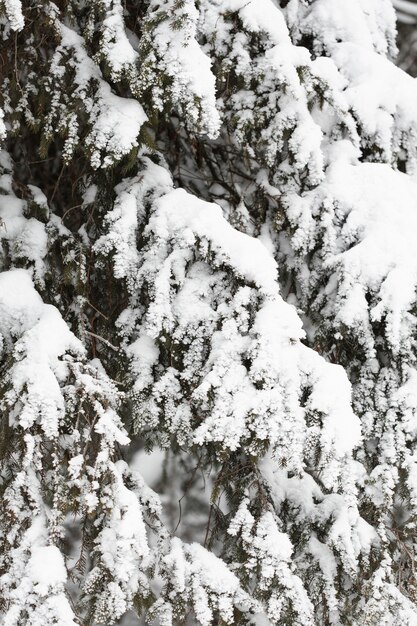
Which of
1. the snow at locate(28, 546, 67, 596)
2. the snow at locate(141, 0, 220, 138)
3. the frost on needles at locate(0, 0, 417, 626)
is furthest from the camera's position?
the snow at locate(141, 0, 220, 138)

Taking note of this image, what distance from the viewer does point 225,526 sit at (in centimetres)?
351

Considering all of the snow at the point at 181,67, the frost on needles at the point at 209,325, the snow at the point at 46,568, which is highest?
the snow at the point at 181,67

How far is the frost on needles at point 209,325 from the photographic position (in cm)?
276

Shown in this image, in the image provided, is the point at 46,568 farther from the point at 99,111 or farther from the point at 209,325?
the point at 99,111

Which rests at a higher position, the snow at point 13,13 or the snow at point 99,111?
the snow at point 13,13

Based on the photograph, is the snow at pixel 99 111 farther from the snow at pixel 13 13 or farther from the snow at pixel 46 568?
the snow at pixel 46 568

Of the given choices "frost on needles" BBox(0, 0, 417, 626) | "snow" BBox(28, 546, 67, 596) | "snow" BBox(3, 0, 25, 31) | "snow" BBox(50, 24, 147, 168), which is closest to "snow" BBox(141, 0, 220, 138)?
"frost on needles" BBox(0, 0, 417, 626)

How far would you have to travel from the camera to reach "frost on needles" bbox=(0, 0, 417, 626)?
2762mm

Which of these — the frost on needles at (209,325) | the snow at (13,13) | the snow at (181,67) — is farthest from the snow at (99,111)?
the snow at (13,13)

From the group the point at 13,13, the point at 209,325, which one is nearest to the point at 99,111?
the point at 13,13

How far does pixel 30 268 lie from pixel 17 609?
1503 mm

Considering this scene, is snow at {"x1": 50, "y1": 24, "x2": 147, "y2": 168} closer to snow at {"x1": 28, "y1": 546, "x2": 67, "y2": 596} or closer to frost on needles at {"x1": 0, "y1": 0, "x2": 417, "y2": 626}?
frost on needles at {"x1": 0, "y1": 0, "x2": 417, "y2": 626}

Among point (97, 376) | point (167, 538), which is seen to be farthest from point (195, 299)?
point (167, 538)

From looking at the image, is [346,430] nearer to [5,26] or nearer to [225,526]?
[225,526]
